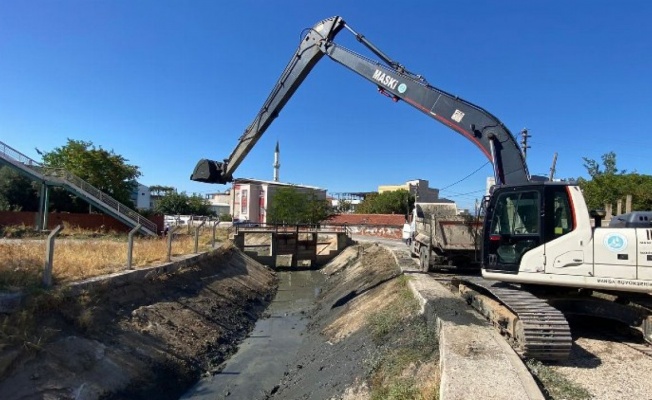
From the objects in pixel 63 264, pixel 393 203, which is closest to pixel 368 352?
pixel 63 264

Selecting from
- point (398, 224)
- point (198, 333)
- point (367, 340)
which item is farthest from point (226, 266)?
point (398, 224)

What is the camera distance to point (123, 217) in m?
33.6

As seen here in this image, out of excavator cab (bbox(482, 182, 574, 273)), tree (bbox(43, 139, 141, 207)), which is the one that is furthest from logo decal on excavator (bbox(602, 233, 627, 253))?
tree (bbox(43, 139, 141, 207))

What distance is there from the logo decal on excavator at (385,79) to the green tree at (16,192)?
116 ft

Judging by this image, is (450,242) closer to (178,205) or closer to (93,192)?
(93,192)

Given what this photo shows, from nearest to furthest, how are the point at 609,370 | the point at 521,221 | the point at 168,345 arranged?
the point at 609,370 → the point at 521,221 → the point at 168,345

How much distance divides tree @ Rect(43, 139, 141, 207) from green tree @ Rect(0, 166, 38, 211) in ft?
8.05

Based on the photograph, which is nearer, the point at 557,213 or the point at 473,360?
the point at 473,360

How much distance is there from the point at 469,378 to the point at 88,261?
382 inches

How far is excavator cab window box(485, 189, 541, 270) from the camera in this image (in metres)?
7.49

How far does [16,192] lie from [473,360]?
4253 centimetres

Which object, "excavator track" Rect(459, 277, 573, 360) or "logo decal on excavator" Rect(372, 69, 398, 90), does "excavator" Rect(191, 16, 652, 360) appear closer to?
"excavator track" Rect(459, 277, 573, 360)

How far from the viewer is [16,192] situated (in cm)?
3841

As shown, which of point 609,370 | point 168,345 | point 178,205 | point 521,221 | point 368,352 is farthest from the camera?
point 178,205
